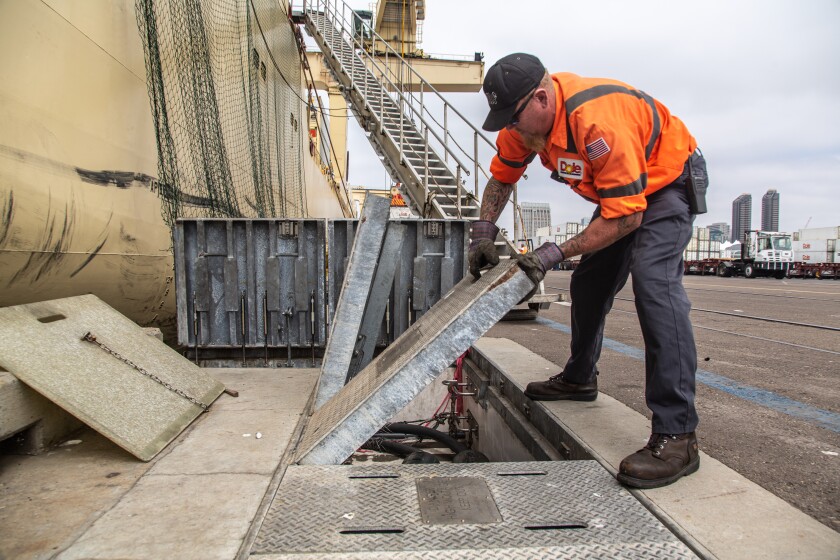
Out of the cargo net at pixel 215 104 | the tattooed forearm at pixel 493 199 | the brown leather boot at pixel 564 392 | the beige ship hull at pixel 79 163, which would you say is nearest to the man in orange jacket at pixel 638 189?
the tattooed forearm at pixel 493 199

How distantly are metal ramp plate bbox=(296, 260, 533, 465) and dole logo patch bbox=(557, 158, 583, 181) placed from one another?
49 centimetres

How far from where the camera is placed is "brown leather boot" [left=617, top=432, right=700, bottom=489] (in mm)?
2053

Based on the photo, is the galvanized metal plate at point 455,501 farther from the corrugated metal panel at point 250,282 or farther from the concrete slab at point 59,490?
the corrugated metal panel at point 250,282

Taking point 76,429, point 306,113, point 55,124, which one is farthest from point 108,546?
point 306,113

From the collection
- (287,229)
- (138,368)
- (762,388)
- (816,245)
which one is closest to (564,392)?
(762,388)

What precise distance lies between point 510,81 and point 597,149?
1.63 feet

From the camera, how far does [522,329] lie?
8320 mm

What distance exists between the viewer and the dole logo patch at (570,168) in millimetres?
2413

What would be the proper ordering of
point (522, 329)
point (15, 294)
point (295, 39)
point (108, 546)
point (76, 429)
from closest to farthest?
1. point (108, 546)
2. point (76, 429)
3. point (15, 294)
4. point (522, 329)
5. point (295, 39)

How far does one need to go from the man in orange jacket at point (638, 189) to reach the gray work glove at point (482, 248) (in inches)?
17.9

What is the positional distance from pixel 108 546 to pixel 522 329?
719 centimetres

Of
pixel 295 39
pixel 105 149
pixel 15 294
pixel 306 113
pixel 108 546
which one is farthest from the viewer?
pixel 306 113

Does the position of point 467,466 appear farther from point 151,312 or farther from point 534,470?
point 151,312

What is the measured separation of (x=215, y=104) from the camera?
20.2 ft
